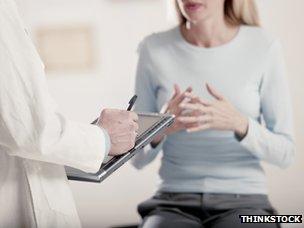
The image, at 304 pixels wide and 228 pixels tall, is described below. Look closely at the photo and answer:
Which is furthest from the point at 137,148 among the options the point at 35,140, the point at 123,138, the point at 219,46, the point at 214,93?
the point at 219,46

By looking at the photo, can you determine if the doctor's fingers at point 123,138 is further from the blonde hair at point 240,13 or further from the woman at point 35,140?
the blonde hair at point 240,13

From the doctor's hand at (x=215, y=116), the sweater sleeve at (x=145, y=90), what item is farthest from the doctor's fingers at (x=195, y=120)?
the sweater sleeve at (x=145, y=90)

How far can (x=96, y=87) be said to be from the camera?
1200 mm

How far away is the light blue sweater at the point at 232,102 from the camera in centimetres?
113

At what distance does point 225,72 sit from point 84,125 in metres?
0.50

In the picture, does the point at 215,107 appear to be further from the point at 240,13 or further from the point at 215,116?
the point at 240,13

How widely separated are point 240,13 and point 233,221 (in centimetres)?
56

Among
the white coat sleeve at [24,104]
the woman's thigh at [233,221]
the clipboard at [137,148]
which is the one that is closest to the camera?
the white coat sleeve at [24,104]

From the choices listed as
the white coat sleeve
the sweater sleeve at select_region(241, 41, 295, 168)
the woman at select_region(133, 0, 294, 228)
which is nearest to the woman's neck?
the woman at select_region(133, 0, 294, 228)

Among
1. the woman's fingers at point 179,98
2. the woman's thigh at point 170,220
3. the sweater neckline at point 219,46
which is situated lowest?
the woman's thigh at point 170,220

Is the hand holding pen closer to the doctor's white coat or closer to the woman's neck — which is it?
the doctor's white coat

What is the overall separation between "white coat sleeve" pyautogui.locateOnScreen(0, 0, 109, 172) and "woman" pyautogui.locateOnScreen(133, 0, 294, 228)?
43cm

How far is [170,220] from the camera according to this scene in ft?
3.44

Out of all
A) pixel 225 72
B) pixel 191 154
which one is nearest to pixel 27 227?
pixel 191 154
